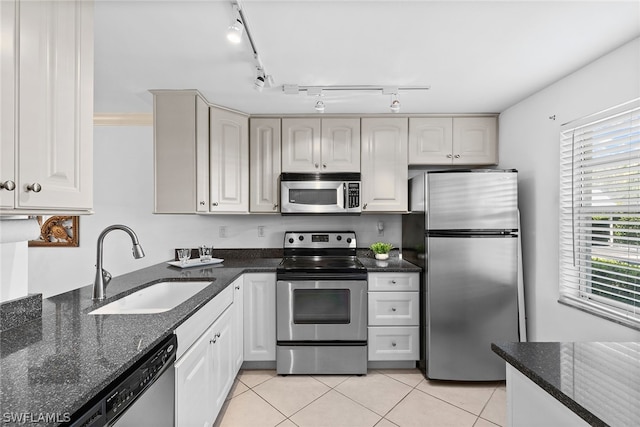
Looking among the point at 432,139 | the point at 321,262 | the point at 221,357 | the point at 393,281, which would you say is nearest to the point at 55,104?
the point at 221,357

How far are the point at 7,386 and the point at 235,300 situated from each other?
158 cm

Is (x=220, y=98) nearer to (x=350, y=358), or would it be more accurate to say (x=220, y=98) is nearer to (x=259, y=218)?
(x=259, y=218)

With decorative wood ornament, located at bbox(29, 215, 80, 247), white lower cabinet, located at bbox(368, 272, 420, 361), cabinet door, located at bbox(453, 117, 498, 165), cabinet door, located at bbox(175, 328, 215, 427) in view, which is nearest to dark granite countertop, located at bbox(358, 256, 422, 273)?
white lower cabinet, located at bbox(368, 272, 420, 361)

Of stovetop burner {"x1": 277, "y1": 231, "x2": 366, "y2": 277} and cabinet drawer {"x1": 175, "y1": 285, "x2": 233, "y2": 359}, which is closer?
cabinet drawer {"x1": 175, "y1": 285, "x2": 233, "y2": 359}

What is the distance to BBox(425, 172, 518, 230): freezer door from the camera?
2.36 metres

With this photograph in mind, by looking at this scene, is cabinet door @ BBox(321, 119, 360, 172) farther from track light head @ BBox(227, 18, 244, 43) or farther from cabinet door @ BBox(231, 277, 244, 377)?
track light head @ BBox(227, 18, 244, 43)

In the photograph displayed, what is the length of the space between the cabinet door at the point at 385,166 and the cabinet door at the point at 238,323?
4.59ft

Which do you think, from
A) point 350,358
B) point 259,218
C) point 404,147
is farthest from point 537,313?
point 259,218

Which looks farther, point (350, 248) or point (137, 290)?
point (350, 248)

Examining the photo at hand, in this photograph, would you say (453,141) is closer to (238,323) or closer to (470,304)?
(470,304)

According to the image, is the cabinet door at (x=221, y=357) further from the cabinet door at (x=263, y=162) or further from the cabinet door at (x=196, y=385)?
the cabinet door at (x=263, y=162)

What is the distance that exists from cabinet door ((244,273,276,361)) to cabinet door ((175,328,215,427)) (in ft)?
2.64

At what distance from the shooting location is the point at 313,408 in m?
2.11

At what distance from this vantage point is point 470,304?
2.38 metres
